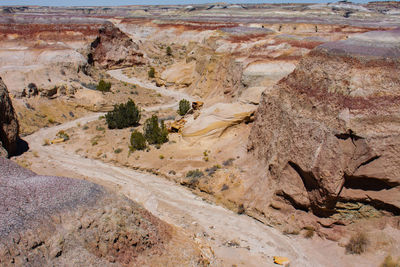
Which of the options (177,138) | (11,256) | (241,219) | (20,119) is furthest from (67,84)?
(11,256)

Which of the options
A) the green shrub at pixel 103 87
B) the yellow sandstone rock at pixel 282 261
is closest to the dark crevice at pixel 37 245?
the yellow sandstone rock at pixel 282 261

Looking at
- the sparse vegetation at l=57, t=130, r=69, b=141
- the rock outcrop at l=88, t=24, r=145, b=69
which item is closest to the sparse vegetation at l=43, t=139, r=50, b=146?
the sparse vegetation at l=57, t=130, r=69, b=141

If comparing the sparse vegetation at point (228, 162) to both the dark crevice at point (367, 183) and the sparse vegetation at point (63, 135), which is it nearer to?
the dark crevice at point (367, 183)

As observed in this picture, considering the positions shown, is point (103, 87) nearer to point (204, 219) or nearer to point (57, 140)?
point (57, 140)

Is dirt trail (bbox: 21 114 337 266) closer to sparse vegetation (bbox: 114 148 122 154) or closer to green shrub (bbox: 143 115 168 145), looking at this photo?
sparse vegetation (bbox: 114 148 122 154)

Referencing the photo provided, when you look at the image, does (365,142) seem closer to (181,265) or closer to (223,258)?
(223,258)
